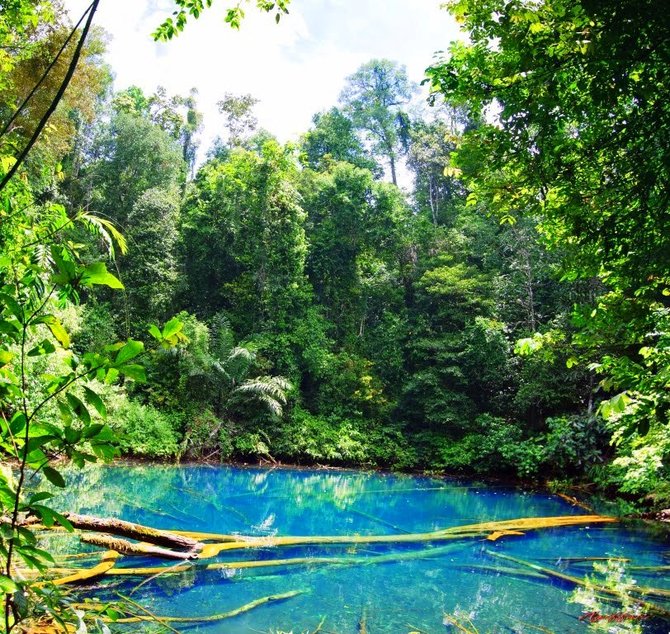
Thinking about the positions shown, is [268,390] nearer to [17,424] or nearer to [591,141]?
[591,141]

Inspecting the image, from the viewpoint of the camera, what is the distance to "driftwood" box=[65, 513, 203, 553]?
13.3 ft

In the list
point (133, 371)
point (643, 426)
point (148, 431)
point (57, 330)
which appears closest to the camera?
point (133, 371)

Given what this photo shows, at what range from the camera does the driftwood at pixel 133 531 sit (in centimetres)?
407

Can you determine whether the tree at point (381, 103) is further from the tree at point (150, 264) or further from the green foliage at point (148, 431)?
the green foliage at point (148, 431)

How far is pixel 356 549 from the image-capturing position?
5816 mm

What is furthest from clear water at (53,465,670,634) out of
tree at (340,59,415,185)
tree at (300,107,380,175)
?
tree at (340,59,415,185)

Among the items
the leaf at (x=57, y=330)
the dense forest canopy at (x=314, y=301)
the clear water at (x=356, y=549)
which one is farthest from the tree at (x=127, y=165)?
the leaf at (x=57, y=330)

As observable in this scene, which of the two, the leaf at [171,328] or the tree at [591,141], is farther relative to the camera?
the tree at [591,141]

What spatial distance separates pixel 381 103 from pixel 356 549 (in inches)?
890

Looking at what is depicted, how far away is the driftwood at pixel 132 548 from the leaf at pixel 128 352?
4.29 m

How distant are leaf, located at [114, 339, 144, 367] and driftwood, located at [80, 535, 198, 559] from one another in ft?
14.1

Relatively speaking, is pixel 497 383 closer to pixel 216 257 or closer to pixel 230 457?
pixel 230 457

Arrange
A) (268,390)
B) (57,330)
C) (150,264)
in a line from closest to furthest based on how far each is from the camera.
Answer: (57,330), (268,390), (150,264)

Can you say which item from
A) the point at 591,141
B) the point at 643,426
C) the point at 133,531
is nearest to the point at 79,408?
the point at 643,426
